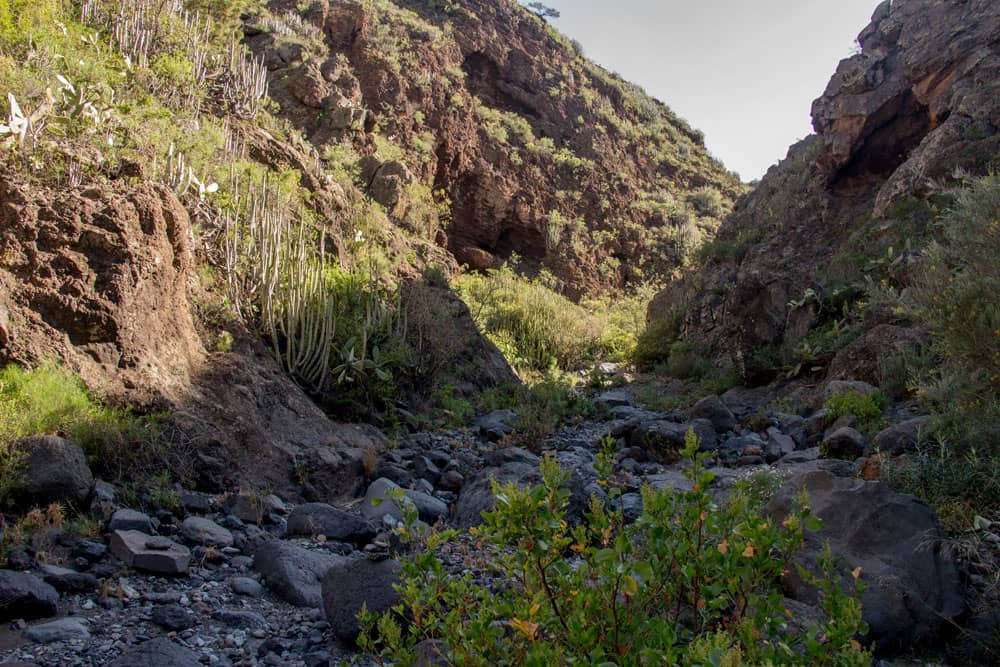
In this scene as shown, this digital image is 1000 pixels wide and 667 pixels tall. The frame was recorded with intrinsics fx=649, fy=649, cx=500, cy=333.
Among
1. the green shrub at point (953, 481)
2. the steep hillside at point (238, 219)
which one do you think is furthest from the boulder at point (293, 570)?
the green shrub at point (953, 481)

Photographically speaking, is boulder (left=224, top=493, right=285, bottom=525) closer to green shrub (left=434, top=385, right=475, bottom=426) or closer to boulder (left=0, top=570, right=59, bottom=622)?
boulder (left=0, top=570, right=59, bottom=622)

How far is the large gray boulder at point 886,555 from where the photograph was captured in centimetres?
321

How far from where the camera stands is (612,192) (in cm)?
3011

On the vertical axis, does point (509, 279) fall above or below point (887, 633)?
above

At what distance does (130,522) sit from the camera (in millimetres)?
3928

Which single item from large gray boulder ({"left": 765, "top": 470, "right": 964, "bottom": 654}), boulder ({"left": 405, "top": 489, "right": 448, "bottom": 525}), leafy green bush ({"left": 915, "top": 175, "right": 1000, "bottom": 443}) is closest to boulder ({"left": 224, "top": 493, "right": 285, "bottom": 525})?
boulder ({"left": 405, "top": 489, "right": 448, "bottom": 525})

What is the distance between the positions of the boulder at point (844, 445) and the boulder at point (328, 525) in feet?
14.4

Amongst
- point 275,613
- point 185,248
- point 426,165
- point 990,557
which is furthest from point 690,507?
point 426,165

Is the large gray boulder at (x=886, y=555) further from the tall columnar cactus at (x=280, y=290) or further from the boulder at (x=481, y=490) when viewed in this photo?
the tall columnar cactus at (x=280, y=290)

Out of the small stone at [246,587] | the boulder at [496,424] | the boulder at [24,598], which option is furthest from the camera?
the boulder at [496,424]

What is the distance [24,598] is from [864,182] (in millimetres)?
15765

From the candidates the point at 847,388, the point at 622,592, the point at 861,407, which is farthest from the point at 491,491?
the point at 847,388

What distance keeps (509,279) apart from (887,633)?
58.3 ft

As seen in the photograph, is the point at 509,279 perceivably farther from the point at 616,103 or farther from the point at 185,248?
the point at 616,103
